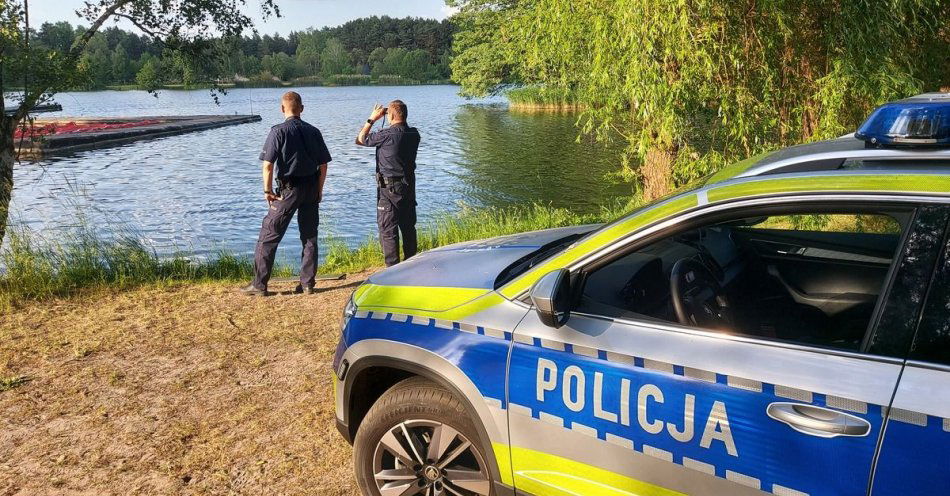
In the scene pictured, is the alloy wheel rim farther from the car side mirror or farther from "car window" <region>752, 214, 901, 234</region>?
"car window" <region>752, 214, 901, 234</region>

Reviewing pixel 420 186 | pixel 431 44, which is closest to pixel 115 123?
pixel 420 186

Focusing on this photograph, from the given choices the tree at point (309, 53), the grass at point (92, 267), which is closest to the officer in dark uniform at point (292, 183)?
the grass at point (92, 267)

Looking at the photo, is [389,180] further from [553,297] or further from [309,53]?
[309,53]

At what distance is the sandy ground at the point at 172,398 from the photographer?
3.76 meters

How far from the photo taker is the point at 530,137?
35094 mm

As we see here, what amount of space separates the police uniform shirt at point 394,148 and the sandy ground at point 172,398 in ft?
4.73

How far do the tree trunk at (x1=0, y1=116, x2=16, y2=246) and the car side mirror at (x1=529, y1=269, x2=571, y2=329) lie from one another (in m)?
7.92

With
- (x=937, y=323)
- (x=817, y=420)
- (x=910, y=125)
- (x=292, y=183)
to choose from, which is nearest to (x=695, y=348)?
(x=817, y=420)

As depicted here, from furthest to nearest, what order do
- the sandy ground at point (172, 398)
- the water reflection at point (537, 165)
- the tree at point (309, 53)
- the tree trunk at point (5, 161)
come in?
the tree at point (309, 53) < the water reflection at point (537, 165) < the tree trunk at point (5, 161) < the sandy ground at point (172, 398)

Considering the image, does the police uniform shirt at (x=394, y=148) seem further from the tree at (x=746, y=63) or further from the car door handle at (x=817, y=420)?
the car door handle at (x=817, y=420)

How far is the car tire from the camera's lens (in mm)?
2703

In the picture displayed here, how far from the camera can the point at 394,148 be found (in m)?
7.37

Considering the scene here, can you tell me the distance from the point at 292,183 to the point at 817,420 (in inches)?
228

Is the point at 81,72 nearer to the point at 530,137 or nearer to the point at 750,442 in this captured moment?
the point at 750,442
